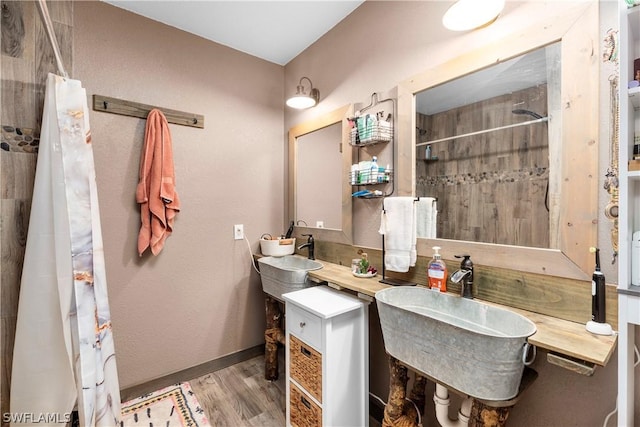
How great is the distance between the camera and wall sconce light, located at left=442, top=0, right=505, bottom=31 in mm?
1206

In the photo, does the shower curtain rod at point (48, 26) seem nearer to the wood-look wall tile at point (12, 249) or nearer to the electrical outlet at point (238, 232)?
the wood-look wall tile at point (12, 249)

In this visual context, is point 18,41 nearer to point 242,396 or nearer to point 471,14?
point 471,14

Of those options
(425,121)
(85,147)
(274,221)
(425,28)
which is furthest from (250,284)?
(425,28)

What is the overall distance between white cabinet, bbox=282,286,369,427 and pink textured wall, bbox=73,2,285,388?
99 centimetres

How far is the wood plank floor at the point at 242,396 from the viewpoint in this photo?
1.76 metres

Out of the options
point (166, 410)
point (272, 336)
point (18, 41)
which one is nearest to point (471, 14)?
point (18, 41)

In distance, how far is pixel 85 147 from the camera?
129cm

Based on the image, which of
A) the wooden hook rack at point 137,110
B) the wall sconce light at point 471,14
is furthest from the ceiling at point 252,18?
the wall sconce light at point 471,14

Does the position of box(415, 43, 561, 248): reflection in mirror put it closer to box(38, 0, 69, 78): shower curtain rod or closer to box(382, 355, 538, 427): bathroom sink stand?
box(382, 355, 538, 427): bathroom sink stand

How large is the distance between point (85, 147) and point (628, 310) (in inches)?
81.1

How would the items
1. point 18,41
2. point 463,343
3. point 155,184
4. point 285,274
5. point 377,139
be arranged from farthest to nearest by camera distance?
1. point 155,184
2. point 285,274
3. point 377,139
4. point 18,41
5. point 463,343

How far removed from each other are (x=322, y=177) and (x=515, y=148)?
4.24 ft

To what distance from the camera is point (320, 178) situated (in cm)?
225

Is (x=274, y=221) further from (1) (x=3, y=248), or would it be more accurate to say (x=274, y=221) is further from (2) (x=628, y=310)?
(2) (x=628, y=310)
